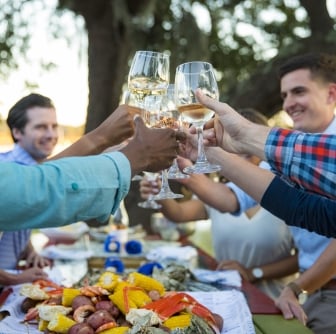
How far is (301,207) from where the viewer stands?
1857mm

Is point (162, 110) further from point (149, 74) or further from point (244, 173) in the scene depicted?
point (244, 173)

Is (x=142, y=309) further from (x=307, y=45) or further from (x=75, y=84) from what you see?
(x=75, y=84)

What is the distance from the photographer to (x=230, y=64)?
8.00m

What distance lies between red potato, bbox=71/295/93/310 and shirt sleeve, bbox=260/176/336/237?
0.73m

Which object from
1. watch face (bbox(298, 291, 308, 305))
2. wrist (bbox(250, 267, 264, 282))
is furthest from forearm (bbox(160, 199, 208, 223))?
watch face (bbox(298, 291, 308, 305))

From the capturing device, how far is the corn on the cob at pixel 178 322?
4.91 ft

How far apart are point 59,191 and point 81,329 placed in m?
0.48

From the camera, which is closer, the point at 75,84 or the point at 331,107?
the point at 331,107

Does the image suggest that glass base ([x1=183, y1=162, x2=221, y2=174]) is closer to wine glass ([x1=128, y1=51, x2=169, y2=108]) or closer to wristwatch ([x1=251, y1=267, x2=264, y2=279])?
wine glass ([x1=128, y1=51, x2=169, y2=108])

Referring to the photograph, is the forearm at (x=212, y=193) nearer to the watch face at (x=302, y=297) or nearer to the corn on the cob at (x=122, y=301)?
the watch face at (x=302, y=297)

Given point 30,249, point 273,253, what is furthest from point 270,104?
point 30,249

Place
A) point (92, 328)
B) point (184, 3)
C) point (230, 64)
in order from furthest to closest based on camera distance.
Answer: point (230, 64), point (184, 3), point (92, 328)

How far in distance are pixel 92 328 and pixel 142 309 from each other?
0.15 m

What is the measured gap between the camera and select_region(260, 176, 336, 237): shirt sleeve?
69.9 inches
